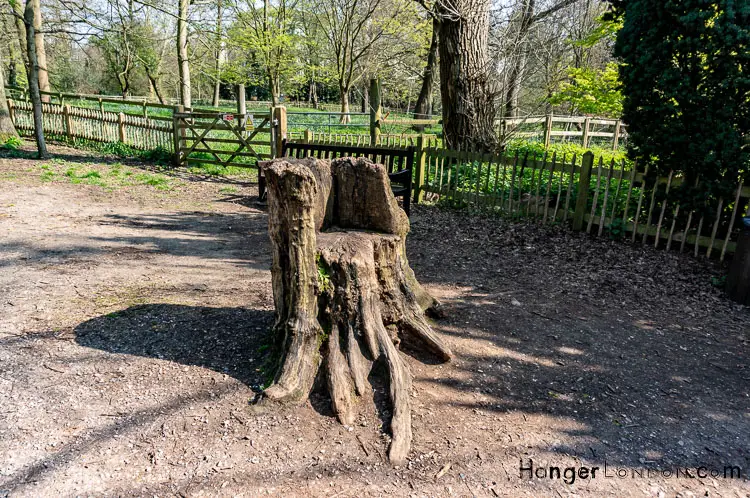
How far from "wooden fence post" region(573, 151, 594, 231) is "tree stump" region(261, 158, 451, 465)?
14.7 feet

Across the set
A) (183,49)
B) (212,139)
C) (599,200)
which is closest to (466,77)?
(599,200)

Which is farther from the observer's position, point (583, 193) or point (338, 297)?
point (583, 193)

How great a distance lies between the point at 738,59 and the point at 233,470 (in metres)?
6.08

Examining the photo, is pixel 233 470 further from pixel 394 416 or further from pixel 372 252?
pixel 372 252

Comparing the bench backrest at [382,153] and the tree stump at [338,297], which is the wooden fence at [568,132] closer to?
the bench backrest at [382,153]

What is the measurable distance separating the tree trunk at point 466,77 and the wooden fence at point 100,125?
7971 millimetres

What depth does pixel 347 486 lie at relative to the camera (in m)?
2.37

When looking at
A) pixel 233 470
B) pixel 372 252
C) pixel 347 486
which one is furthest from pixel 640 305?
pixel 233 470

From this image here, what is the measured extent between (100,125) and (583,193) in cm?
1484

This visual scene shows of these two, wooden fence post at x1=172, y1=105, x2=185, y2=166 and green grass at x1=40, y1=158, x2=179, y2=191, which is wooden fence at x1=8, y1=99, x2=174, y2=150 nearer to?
wooden fence post at x1=172, y1=105, x2=185, y2=166

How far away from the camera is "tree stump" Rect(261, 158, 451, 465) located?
2.99m

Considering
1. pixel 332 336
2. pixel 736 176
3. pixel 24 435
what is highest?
pixel 736 176

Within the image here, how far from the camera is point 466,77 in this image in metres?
10.1

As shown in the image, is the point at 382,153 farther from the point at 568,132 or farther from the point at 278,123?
the point at 568,132
